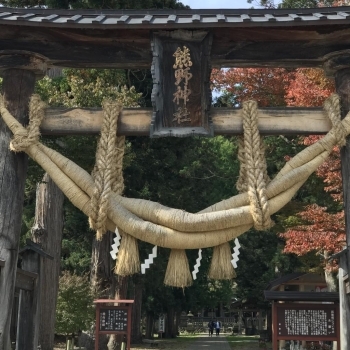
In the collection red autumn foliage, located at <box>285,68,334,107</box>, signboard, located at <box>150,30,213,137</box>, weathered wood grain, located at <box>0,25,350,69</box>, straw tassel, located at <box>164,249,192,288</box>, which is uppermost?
red autumn foliage, located at <box>285,68,334,107</box>

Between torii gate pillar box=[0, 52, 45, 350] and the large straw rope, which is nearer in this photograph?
the large straw rope

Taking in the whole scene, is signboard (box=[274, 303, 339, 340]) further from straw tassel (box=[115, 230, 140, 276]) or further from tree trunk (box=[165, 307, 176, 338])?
tree trunk (box=[165, 307, 176, 338])

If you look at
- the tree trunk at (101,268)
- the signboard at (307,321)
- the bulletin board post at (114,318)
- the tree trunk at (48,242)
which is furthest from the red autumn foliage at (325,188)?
the tree trunk at (101,268)

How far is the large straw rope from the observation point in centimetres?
561

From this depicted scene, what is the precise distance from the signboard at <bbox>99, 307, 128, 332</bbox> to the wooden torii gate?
743cm

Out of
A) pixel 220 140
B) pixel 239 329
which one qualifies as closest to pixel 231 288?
pixel 239 329

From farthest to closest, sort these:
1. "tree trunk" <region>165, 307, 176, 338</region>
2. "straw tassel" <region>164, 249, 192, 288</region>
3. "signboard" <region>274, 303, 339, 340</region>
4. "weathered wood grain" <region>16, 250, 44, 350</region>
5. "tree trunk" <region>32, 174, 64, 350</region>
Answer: "tree trunk" <region>165, 307, 176, 338</region>, "tree trunk" <region>32, 174, 64, 350</region>, "signboard" <region>274, 303, 339, 340</region>, "weathered wood grain" <region>16, 250, 44, 350</region>, "straw tassel" <region>164, 249, 192, 288</region>

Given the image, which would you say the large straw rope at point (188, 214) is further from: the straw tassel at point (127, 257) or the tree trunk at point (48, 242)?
the tree trunk at point (48, 242)

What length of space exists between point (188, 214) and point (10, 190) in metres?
1.90

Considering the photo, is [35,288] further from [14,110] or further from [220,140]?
[220,140]

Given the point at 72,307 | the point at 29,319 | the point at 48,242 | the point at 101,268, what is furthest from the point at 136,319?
the point at 29,319

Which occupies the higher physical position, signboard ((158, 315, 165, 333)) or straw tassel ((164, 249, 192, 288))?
straw tassel ((164, 249, 192, 288))

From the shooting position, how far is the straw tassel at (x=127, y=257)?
5668 mm

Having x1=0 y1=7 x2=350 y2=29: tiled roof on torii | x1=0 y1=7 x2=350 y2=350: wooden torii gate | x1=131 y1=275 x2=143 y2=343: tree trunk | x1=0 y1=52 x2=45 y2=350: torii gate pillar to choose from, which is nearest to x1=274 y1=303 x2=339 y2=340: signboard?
x1=0 y1=7 x2=350 y2=350: wooden torii gate
